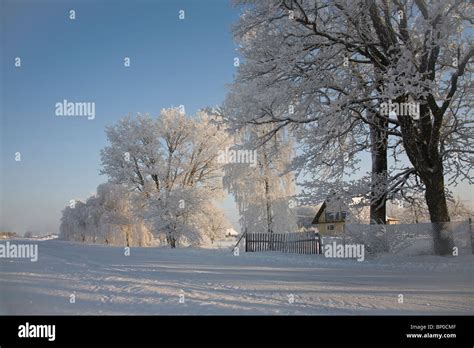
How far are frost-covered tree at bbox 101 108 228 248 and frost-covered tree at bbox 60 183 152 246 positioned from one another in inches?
96.4

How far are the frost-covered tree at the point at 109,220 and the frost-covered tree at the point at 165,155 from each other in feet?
8.03

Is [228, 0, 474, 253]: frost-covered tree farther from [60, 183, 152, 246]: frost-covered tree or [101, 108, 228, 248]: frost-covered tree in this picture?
[60, 183, 152, 246]: frost-covered tree

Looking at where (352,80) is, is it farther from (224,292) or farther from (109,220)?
(109,220)

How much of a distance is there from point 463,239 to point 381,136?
211 inches

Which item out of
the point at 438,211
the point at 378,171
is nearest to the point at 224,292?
the point at 438,211

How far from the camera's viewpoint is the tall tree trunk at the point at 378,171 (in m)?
17.8

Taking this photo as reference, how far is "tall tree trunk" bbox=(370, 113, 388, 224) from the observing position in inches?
701

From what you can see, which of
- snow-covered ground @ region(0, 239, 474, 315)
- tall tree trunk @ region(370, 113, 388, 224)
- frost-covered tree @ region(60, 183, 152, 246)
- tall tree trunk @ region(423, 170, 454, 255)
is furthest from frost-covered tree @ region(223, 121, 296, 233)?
snow-covered ground @ region(0, 239, 474, 315)

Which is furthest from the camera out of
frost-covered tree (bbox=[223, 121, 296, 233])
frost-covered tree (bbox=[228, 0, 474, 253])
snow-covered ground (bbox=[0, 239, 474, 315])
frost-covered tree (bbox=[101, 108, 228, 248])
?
frost-covered tree (bbox=[101, 108, 228, 248])

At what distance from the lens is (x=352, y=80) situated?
684 inches

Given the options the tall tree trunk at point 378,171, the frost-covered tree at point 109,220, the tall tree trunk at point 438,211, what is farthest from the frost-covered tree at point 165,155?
the tall tree trunk at point 438,211

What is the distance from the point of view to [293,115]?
18000 mm
